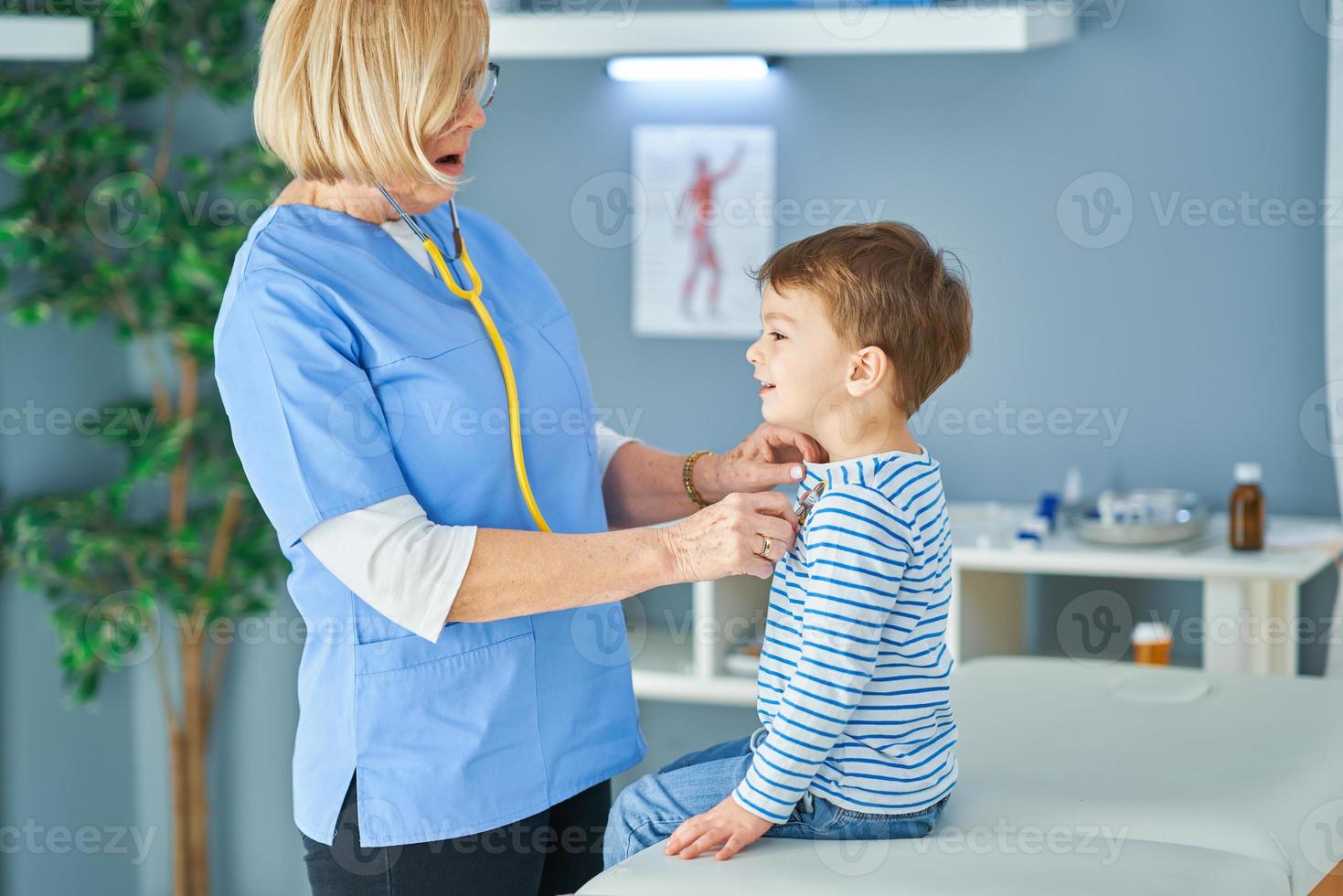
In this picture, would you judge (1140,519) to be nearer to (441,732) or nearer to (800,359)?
(800,359)

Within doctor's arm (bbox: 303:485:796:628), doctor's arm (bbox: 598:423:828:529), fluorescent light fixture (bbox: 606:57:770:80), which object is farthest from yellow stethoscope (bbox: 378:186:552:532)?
fluorescent light fixture (bbox: 606:57:770:80)

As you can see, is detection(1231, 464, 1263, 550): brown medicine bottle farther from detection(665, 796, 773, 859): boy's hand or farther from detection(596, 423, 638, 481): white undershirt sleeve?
detection(665, 796, 773, 859): boy's hand

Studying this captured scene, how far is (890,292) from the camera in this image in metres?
1.29

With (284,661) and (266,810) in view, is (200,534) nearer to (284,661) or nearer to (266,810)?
(284,661)

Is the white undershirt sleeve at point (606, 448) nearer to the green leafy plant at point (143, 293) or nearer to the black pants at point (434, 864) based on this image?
the black pants at point (434, 864)

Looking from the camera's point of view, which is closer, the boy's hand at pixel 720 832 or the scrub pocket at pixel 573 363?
the boy's hand at pixel 720 832

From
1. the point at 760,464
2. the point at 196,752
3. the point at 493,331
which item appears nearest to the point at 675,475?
the point at 760,464

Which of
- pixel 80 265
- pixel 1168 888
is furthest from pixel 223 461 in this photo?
pixel 1168 888

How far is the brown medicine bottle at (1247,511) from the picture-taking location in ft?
7.89

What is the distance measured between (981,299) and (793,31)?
2.22ft

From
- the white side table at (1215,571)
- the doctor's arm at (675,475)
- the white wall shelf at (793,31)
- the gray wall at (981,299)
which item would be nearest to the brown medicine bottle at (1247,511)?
the white side table at (1215,571)

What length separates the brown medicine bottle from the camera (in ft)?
7.89

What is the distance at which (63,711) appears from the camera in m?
3.08

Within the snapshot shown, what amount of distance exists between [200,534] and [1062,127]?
78.1 inches
